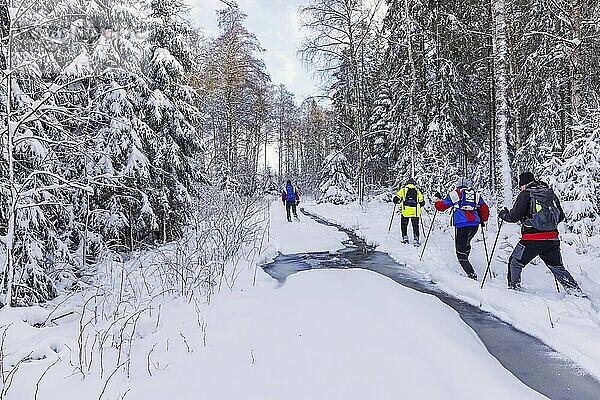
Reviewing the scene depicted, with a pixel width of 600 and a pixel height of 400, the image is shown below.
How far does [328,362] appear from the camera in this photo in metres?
3.82

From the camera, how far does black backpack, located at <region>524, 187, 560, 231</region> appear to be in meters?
5.92

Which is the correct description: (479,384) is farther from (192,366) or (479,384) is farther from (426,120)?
(426,120)

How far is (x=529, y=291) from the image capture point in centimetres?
631

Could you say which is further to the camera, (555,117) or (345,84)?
(345,84)

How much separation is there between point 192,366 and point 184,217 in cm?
964

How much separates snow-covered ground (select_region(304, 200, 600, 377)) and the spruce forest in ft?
6.50

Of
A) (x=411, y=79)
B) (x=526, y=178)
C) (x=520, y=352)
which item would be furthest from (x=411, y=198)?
(x=411, y=79)

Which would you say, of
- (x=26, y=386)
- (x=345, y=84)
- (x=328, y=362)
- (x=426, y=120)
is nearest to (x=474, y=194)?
(x=328, y=362)

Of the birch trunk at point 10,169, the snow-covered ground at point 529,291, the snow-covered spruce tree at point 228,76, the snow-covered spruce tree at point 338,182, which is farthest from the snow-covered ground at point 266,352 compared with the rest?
the snow-covered spruce tree at point 338,182

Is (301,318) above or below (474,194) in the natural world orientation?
below

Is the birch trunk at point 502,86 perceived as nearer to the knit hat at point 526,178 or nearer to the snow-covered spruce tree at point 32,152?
the knit hat at point 526,178

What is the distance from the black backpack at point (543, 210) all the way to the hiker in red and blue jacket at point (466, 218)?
65.5 inches

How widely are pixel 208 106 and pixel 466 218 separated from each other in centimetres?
2058

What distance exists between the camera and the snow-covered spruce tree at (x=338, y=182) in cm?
2755
